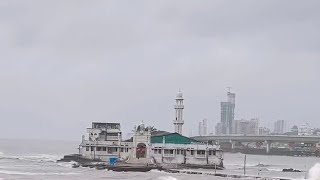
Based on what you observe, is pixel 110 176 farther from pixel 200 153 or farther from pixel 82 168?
pixel 200 153

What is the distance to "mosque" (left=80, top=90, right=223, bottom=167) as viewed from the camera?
321 feet

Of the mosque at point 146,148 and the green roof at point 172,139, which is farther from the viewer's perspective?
the green roof at point 172,139

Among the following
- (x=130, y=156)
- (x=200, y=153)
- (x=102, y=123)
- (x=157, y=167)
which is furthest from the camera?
(x=102, y=123)

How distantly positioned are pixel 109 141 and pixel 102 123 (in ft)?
22.8

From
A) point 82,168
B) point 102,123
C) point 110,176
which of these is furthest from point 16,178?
point 102,123

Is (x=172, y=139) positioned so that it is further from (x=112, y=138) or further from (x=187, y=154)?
(x=112, y=138)

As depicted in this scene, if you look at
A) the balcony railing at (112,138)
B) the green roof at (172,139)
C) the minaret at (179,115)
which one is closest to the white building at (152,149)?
the green roof at (172,139)

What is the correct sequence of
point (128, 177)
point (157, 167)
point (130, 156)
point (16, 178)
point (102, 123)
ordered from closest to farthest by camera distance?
point (16, 178) → point (128, 177) → point (157, 167) → point (130, 156) → point (102, 123)

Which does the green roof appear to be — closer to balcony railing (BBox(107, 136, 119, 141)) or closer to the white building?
the white building

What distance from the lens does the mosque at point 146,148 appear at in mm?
97750

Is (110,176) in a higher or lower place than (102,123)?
lower

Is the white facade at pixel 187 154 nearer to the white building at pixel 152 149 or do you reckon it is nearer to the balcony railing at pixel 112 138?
the white building at pixel 152 149

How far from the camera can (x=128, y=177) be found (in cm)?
7519

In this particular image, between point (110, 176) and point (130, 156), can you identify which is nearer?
point (110, 176)
